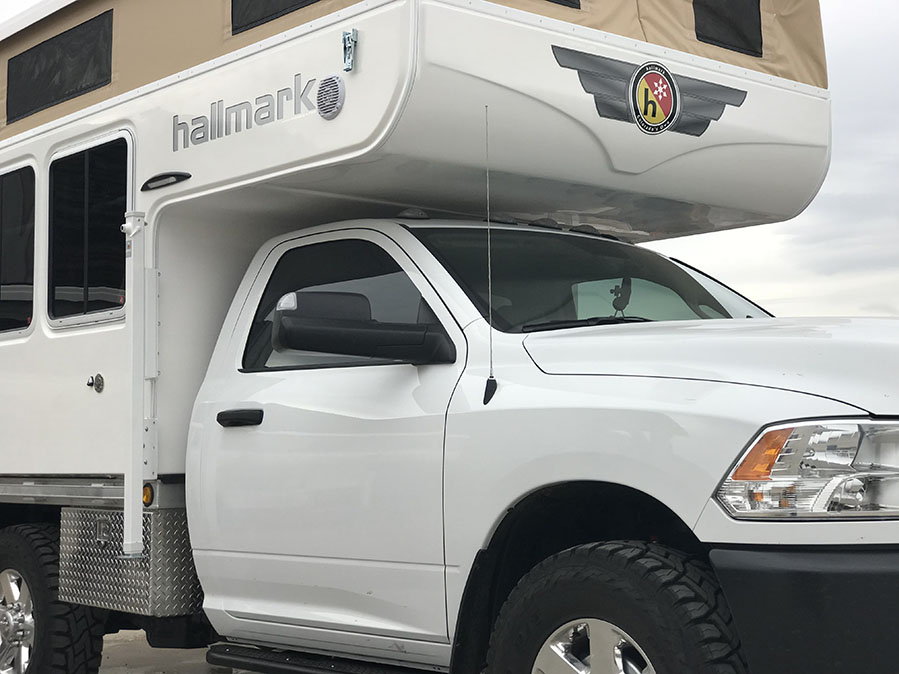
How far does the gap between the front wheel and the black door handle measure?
1456 millimetres

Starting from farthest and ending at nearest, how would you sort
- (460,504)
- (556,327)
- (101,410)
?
(101,410) → (556,327) → (460,504)

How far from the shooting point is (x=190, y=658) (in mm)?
7777

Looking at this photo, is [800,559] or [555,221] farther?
[555,221]

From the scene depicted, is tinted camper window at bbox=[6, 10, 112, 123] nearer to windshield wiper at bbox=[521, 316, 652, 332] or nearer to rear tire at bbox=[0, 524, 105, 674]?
rear tire at bbox=[0, 524, 105, 674]

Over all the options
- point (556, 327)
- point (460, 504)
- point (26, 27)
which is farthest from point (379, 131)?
point (26, 27)

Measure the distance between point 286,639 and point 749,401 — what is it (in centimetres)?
231

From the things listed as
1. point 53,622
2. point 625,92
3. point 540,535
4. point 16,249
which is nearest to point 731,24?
point 625,92

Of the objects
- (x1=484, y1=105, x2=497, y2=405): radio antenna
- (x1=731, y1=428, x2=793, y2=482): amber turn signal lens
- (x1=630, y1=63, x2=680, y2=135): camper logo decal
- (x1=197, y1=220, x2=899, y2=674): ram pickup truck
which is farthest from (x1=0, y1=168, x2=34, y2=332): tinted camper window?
(x1=731, y1=428, x2=793, y2=482): amber turn signal lens

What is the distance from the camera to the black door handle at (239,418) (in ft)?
16.1

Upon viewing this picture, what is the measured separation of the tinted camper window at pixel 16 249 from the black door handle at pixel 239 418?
1.75 m

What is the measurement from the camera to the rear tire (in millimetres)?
5907

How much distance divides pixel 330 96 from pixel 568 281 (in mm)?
1152

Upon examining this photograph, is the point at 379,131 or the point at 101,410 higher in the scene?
the point at 379,131

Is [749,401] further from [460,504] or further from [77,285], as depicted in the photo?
[77,285]
